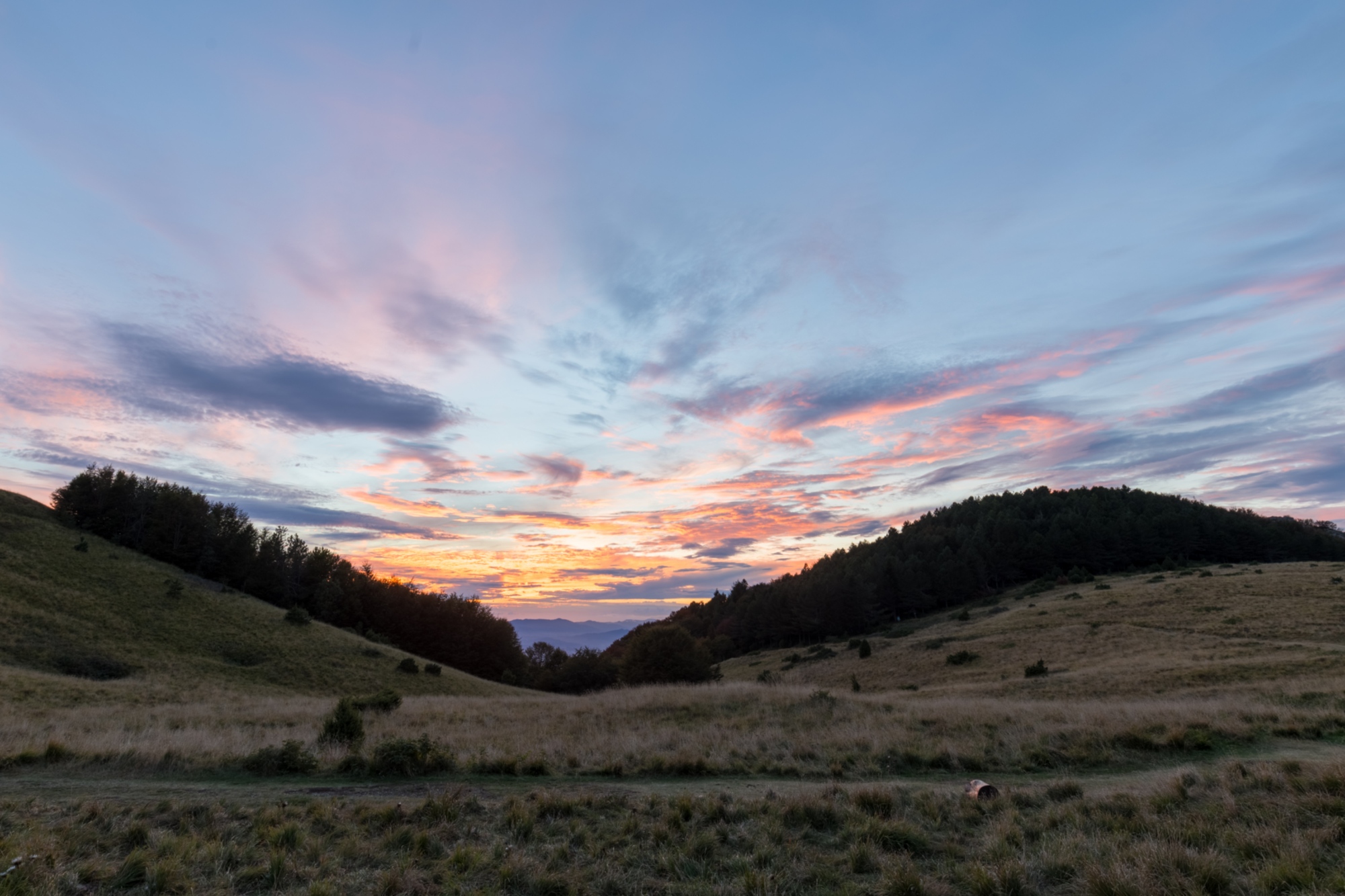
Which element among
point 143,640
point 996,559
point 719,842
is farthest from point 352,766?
point 996,559

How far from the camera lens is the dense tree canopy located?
206 feet

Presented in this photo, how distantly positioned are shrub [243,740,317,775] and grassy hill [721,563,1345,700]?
24.8 meters

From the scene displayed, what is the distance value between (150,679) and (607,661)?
154ft

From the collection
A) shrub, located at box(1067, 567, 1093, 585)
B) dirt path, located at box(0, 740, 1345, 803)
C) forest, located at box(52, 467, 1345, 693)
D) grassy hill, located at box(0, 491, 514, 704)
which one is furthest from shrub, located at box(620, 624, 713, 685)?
shrub, located at box(1067, 567, 1093, 585)

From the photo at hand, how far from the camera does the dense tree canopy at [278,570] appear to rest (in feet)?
206

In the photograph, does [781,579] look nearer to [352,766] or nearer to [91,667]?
[91,667]

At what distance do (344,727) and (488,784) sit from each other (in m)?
6.15

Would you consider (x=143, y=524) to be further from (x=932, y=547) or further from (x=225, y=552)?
(x=932, y=547)

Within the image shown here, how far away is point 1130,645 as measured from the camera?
1347 inches

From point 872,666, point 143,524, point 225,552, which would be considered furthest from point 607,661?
point 143,524

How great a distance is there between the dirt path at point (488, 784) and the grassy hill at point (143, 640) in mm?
15962

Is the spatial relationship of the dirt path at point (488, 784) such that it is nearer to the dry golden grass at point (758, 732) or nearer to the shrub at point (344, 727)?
the dry golden grass at point (758, 732)

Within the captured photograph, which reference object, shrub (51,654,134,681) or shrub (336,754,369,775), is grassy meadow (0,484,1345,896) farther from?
shrub (51,654,134,681)

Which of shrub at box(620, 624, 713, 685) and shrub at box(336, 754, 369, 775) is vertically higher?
shrub at box(336, 754, 369, 775)
